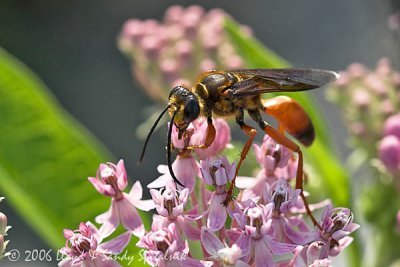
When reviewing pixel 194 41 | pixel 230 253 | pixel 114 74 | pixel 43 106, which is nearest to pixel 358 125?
pixel 194 41

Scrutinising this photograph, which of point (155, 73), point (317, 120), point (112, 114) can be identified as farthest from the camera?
point (112, 114)

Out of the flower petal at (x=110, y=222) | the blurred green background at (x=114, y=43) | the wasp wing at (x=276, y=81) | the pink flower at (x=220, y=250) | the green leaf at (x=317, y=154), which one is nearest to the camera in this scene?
the pink flower at (x=220, y=250)

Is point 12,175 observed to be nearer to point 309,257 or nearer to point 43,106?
point 43,106

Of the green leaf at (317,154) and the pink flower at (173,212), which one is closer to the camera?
the pink flower at (173,212)

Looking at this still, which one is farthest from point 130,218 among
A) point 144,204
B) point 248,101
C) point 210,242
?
point 248,101

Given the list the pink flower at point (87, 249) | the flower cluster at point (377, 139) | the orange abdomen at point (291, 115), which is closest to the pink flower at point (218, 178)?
the pink flower at point (87, 249)

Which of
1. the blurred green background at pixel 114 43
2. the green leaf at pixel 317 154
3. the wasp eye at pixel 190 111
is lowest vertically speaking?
the blurred green background at pixel 114 43

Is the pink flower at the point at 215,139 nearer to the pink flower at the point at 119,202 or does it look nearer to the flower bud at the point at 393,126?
the pink flower at the point at 119,202
